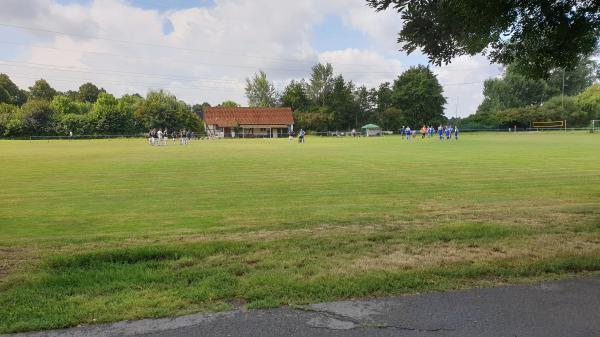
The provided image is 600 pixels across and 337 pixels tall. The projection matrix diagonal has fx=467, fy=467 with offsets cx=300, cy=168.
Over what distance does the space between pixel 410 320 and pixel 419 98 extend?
98121 millimetres

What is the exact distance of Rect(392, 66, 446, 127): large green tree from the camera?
97250mm

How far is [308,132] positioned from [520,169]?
7725 cm

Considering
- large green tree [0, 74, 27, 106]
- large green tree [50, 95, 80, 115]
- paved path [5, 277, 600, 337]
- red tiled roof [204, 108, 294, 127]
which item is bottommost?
paved path [5, 277, 600, 337]

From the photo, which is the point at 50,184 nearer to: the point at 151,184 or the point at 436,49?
the point at 151,184

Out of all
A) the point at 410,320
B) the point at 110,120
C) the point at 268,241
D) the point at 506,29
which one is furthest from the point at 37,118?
the point at 410,320

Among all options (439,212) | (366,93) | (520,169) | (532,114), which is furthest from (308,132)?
(439,212)

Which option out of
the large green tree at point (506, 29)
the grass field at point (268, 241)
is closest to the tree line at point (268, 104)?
the grass field at point (268, 241)

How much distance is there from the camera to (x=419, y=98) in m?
97.9

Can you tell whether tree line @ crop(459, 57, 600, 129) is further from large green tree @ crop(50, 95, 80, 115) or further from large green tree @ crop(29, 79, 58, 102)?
large green tree @ crop(29, 79, 58, 102)

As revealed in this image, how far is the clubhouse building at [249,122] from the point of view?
Result: 89938 millimetres

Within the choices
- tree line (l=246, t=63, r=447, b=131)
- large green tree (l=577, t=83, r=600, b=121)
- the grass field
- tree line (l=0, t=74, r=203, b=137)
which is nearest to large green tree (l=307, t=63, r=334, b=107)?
tree line (l=246, t=63, r=447, b=131)

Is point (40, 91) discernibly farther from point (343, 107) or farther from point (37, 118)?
point (343, 107)

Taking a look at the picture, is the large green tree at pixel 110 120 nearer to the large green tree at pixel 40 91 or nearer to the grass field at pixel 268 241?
the large green tree at pixel 40 91

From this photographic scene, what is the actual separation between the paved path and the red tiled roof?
8632cm
